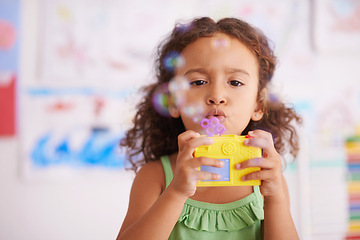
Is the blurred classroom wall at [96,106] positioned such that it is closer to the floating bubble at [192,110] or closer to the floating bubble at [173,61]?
the floating bubble at [173,61]

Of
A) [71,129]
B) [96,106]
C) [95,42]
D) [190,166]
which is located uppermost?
[95,42]

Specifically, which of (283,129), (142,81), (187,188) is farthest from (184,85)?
(142,81)

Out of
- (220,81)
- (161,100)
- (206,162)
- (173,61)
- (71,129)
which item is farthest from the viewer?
(71,129)

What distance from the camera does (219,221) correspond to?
0.71 meters

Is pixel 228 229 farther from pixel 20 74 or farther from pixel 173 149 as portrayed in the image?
pixel 20 74

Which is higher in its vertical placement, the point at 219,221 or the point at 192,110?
the point at 192,110

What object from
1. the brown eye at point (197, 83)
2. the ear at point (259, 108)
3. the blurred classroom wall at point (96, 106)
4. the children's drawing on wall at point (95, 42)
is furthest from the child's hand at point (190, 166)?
the children's drawing on wall at point (95, 42)

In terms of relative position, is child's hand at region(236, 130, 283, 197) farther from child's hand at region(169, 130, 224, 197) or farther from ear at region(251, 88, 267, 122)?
ear at region(251, 88, 267, 122)

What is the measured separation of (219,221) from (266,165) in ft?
0.67

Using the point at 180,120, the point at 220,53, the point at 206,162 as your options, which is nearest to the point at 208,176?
the point at 206,162

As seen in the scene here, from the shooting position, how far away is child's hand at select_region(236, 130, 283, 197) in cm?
56

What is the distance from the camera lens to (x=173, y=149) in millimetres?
891

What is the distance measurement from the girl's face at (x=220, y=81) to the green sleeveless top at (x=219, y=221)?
0.17 metres

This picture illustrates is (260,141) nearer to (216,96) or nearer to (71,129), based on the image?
(216,96)
